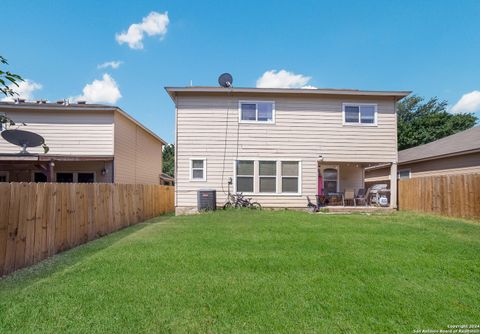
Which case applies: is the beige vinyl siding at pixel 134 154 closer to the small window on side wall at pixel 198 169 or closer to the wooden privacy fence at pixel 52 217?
the small window on side wall at pixel 198 169

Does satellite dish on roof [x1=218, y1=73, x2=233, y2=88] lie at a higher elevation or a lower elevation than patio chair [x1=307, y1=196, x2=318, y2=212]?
higher

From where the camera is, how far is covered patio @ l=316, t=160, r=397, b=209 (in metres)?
13.7

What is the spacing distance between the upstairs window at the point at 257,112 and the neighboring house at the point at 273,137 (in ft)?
0.14

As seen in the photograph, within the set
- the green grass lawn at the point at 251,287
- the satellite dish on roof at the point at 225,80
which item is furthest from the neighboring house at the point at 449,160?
the satellite dish on roof at the point at 225,80

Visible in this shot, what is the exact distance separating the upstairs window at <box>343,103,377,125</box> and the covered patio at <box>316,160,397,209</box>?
2.05 metres

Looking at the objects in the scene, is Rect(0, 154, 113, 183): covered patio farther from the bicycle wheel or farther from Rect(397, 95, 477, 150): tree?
Rect(397, 95, 477, 150): tree

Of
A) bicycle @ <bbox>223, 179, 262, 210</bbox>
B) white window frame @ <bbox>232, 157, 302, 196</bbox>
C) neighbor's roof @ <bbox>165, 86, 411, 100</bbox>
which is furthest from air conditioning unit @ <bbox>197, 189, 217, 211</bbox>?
neighbor's roof @ <bbox>165, 86, 411, 100</bbox>

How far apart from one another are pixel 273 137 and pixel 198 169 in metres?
3.56

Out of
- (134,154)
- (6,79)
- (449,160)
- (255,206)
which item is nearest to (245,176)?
(255,206)

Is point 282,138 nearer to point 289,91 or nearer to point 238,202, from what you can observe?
point 289,91

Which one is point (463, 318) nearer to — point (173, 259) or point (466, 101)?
point (173, 259)

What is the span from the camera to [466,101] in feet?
140

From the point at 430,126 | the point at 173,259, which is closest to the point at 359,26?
the point at 173,259

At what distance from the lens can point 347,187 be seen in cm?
1600
